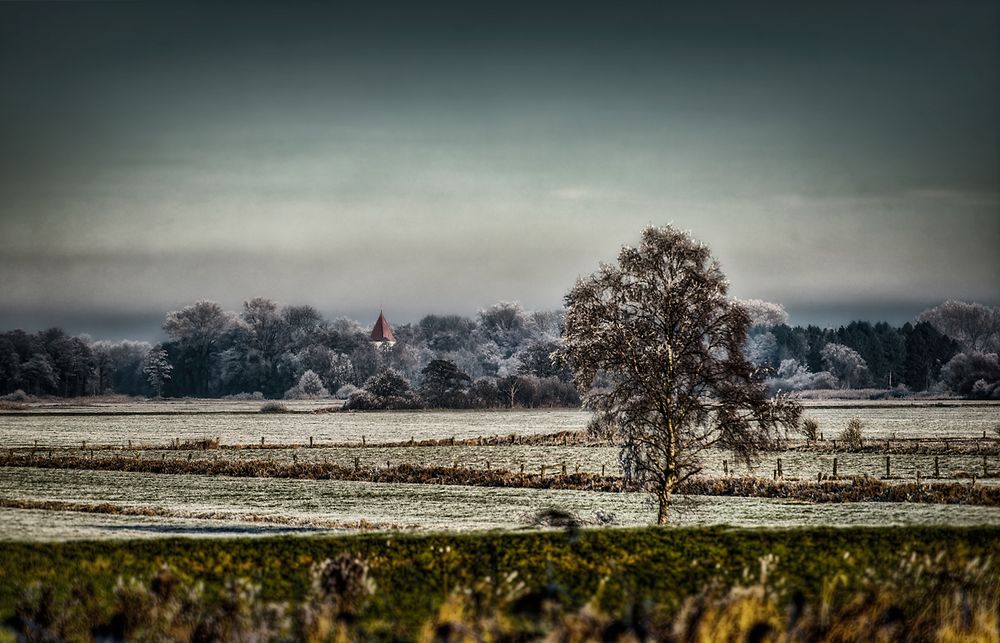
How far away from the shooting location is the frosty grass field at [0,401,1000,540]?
1481 inches

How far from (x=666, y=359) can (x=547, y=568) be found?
739 inches

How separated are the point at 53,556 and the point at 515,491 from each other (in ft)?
101

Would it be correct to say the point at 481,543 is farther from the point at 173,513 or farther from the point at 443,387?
the point at 443,387

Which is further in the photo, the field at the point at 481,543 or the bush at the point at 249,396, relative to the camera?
the bush at the point at 249,396

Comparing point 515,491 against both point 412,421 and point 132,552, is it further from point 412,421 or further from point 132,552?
point 412,421

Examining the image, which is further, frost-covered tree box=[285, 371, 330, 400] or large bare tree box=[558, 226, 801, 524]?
frost-covered tree box=[285, 371, 330, 400]

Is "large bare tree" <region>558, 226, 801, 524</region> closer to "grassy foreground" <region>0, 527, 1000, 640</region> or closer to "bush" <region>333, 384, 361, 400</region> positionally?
"grassy foreground" <region>0, 527, 1000, 640</region>

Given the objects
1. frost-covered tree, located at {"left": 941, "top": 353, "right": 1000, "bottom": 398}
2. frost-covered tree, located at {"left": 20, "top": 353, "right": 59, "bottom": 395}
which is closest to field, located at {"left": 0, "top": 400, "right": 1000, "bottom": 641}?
frost-covered tree, located at {"left": 941, "top": 353, "right": 1000, "bottom": 398}

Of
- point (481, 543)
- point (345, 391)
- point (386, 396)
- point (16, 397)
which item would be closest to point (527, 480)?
point (481, 543)

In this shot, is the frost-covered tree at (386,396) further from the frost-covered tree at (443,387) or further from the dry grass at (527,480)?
the dry grass at (527,480)

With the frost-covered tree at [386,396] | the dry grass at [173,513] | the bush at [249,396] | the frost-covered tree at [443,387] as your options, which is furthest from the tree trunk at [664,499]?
the bush at [249,396]

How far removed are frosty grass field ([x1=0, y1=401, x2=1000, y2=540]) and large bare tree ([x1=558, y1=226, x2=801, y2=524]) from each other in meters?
2.97

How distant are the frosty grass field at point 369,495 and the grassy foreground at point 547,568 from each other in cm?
750

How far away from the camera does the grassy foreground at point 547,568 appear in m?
18.7
